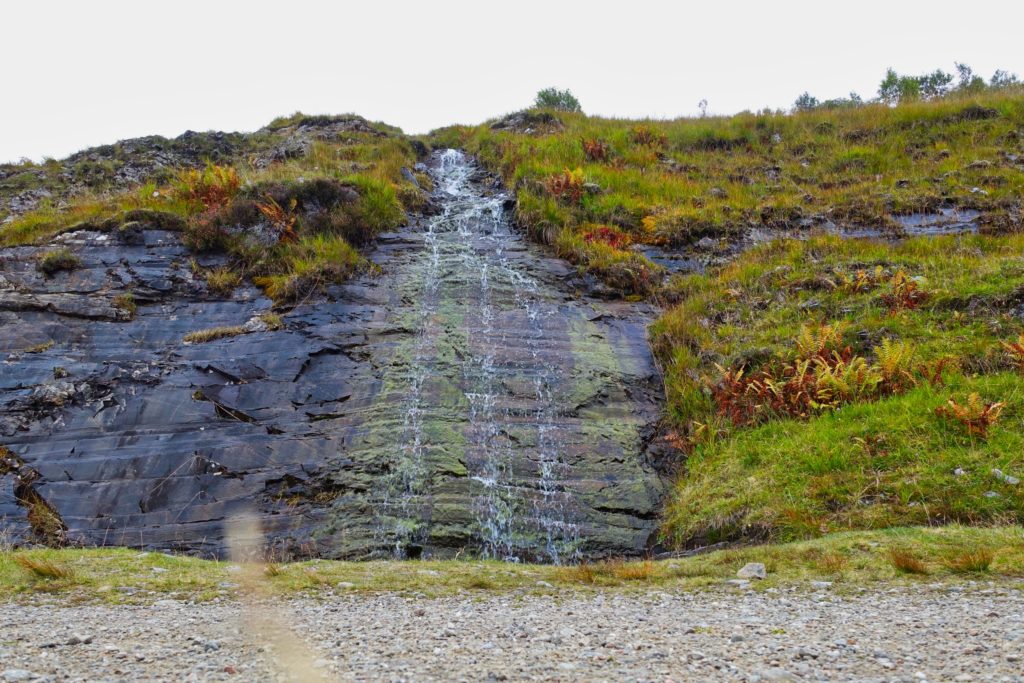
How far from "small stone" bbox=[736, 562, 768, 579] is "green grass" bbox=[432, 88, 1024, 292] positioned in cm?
775

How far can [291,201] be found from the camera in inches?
552

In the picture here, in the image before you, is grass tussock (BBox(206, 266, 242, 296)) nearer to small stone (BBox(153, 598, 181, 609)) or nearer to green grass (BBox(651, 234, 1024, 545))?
small stone (BBox(153, 598, 181, 609))

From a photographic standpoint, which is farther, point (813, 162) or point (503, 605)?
point (813, 162)

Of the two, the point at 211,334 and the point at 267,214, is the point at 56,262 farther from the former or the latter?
the point at 267,214

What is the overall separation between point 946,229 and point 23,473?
16.6m

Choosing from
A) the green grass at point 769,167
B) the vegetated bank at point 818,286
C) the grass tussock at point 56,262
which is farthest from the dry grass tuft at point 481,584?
Answer: the grass tussock at point 56,262

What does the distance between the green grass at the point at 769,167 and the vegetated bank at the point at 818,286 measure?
7 cm

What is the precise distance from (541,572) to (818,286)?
26.5 ft

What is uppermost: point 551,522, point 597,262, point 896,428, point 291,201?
point 291,201

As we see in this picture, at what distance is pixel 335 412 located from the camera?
31.8ft

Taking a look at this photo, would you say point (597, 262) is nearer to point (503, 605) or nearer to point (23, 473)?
point (503, 605)

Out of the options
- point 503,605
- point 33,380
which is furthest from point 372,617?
point 33,380

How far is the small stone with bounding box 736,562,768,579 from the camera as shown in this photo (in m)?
5.96

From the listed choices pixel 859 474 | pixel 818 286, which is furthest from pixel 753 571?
pixel 818 286
